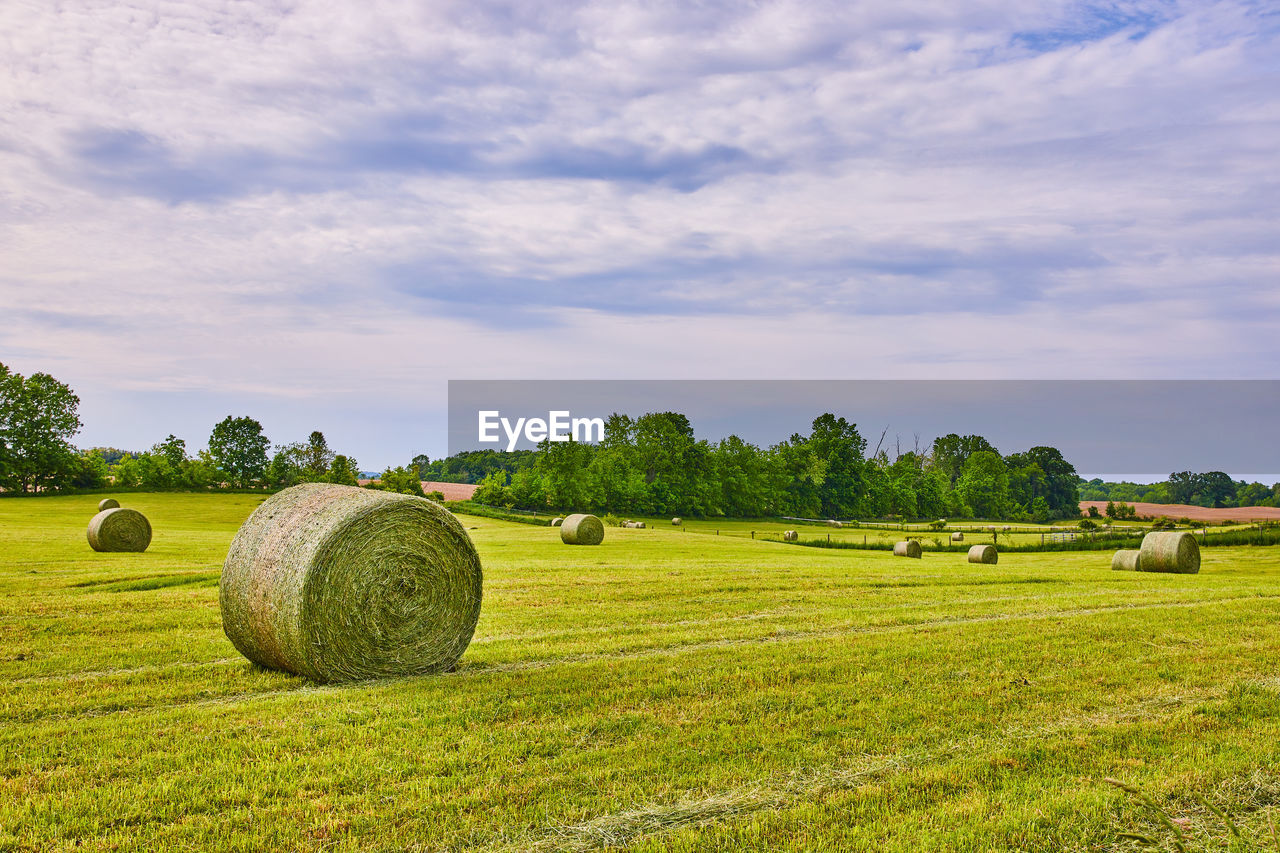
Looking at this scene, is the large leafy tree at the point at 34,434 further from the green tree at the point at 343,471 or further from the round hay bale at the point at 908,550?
the round hay bale at the point at 908,550

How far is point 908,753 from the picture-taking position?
7309 mm

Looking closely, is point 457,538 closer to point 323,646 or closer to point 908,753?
point 323,646

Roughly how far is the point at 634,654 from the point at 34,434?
281 feet

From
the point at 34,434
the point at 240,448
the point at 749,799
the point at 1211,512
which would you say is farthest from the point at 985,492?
the point at 749,799

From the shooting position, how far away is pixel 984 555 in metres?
37.2

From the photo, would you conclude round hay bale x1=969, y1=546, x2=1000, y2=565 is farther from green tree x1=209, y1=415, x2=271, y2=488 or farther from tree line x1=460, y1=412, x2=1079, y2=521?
green tree x1=209, y1=415, x2=271, y2=488

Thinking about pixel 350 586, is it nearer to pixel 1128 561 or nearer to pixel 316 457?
pixel 1128 561

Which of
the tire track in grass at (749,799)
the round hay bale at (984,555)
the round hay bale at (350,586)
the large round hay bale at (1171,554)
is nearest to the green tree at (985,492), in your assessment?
the round hay bale at (984,555)

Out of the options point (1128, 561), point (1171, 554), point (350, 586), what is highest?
point (350, 586)

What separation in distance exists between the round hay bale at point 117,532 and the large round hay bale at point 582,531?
56.6ft

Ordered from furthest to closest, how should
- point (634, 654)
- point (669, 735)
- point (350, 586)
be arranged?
point (634, 654)
point (350, 586)
point (669, 735)

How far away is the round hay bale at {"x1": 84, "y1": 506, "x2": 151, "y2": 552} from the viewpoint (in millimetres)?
30391

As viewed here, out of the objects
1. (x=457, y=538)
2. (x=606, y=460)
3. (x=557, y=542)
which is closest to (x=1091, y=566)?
(x=557, y=542)

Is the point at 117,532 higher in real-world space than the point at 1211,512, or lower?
higher
